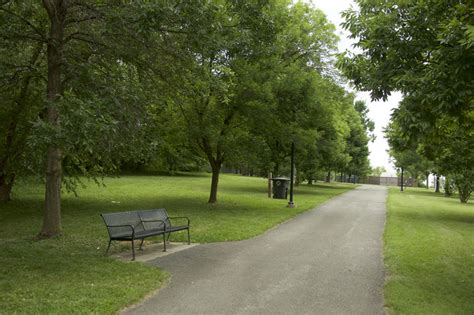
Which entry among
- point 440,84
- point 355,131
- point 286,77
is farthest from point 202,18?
point 355,131

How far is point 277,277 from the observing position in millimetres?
7168

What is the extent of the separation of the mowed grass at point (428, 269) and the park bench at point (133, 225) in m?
4.50

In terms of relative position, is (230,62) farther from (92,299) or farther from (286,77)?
(92,299)

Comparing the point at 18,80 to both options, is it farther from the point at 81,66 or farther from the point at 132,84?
the point at 132,84

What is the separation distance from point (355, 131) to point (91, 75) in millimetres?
45593

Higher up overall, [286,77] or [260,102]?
[286,77]

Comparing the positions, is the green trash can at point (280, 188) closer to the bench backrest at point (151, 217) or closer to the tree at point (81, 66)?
the tree at point (81, 66)

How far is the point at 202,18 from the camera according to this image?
323 inches

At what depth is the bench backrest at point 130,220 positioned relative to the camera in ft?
27.7

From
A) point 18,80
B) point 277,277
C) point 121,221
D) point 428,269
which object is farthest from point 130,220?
point 428,269

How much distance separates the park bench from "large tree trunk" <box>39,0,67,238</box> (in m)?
1.98

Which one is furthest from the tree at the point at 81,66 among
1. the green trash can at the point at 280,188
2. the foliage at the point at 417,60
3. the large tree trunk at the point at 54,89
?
the green trash can at the point at 280,188

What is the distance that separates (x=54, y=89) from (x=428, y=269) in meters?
8.37

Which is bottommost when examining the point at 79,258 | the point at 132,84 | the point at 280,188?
the point at 79,258
